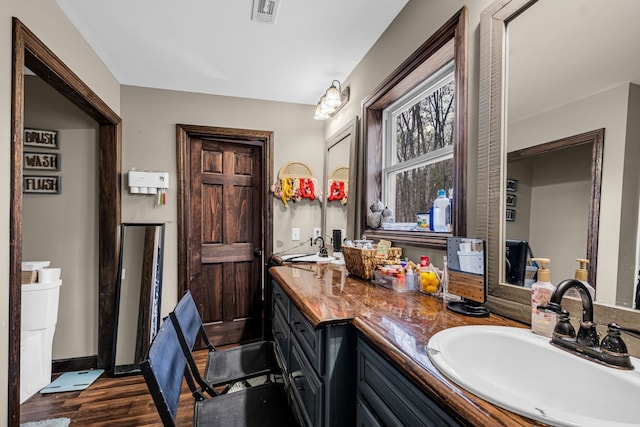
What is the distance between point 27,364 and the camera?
2.08 m

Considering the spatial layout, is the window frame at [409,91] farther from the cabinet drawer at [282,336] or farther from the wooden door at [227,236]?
the wooden door at [227,236]

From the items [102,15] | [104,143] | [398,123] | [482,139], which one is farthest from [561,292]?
[104,143]

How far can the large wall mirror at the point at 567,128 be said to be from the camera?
74cm

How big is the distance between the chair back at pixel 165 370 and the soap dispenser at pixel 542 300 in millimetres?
1075

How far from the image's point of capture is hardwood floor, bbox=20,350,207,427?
1.87m

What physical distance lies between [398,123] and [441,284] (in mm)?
1218

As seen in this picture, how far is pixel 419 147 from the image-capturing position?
1.89 metres

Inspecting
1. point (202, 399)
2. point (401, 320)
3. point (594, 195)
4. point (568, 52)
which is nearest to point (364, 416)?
point (401, 320)

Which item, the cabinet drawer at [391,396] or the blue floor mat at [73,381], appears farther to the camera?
the blue floor mat at [73,381]

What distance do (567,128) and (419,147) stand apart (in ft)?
3.40

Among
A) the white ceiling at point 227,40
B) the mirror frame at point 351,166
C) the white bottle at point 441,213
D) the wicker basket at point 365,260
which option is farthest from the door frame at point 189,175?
the white bottle at point 441,213

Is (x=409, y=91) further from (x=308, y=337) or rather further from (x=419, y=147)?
(x=308, y=337)

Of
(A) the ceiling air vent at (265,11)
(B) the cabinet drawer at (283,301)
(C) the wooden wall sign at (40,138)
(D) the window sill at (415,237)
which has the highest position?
(A) the ceiling air vent at (265,11)

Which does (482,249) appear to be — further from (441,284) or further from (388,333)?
(388,333)
